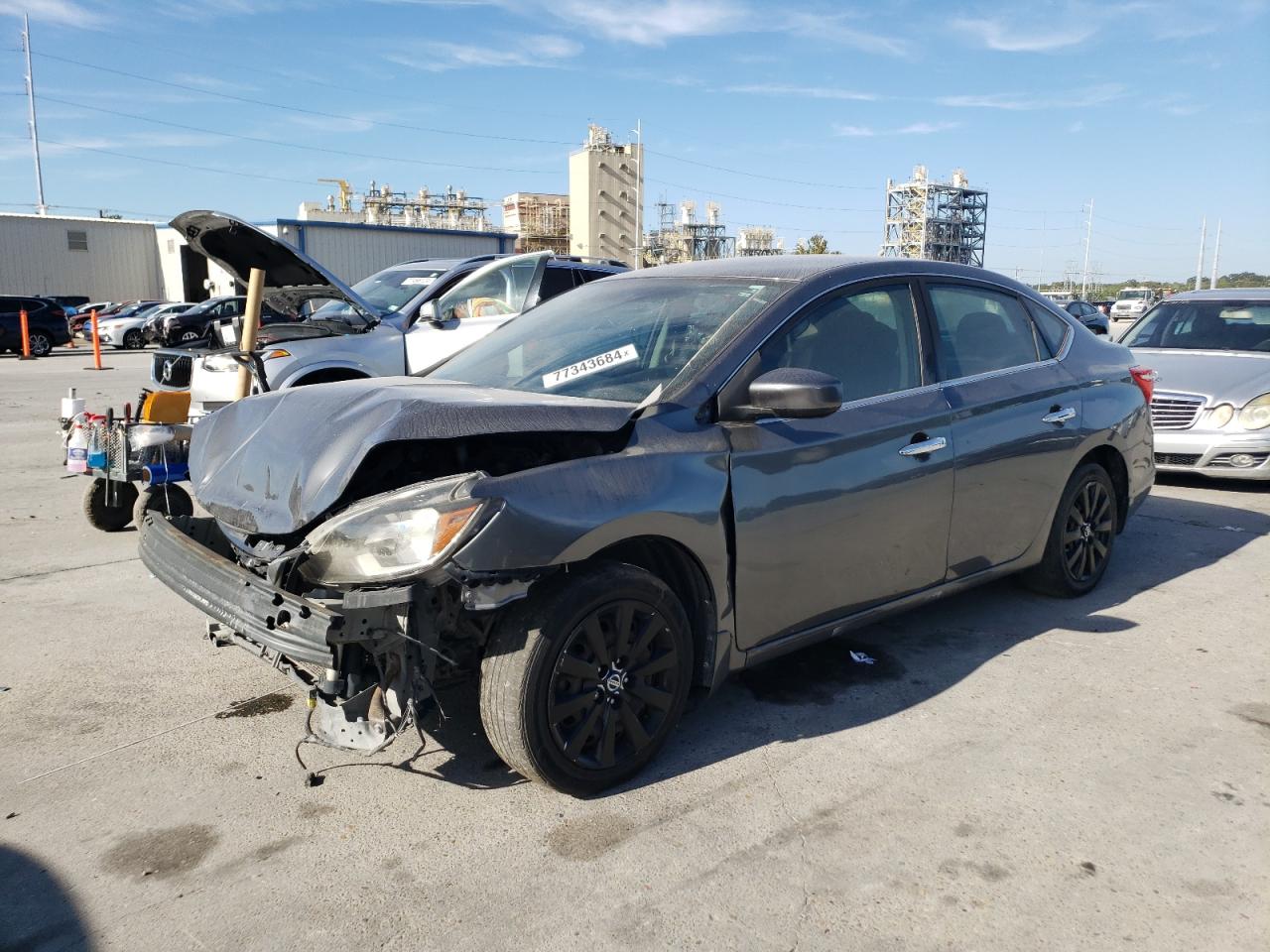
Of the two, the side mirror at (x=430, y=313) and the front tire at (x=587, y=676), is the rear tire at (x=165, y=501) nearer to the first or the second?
the side mirror at (x=430, y=313)

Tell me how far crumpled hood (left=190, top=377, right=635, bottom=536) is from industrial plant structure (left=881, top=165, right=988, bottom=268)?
68352 mm

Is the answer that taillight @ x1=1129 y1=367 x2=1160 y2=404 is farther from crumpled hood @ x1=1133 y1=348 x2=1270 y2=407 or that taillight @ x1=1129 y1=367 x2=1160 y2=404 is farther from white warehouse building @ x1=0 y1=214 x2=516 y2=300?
white warehouse building @ x1=0 y1=214 x2=516 y2=300

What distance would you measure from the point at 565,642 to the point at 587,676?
17 cm

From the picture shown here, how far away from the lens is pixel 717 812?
10.2 feet

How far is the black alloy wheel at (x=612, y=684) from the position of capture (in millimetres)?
3055

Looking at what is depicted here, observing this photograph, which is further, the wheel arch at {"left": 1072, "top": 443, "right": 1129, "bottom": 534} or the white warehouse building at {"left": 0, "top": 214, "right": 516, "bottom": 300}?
the white warehouse building at {"left": 0, "top": 214, "right": 516, "bottom": 300}

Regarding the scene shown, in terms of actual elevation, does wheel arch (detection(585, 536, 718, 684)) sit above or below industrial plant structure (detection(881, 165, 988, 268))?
below

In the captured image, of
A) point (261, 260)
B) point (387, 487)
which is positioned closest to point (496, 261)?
point (261, 260)

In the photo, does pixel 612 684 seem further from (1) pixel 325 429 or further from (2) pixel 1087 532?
(2) pixel 1087 532

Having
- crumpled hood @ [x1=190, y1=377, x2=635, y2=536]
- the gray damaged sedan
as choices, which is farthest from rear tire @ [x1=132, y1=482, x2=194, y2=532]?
crumpled hood @ [x1=190, y1=377, x2=635, y2=536]

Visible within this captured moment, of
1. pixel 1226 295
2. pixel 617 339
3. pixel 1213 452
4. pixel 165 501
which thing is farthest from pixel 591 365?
pixel 1226 295

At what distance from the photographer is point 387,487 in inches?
128

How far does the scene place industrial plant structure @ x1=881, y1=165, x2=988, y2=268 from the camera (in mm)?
69062

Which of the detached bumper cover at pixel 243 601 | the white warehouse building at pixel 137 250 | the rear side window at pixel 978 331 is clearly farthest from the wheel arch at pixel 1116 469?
the white warehouse building at pixel 137 250
